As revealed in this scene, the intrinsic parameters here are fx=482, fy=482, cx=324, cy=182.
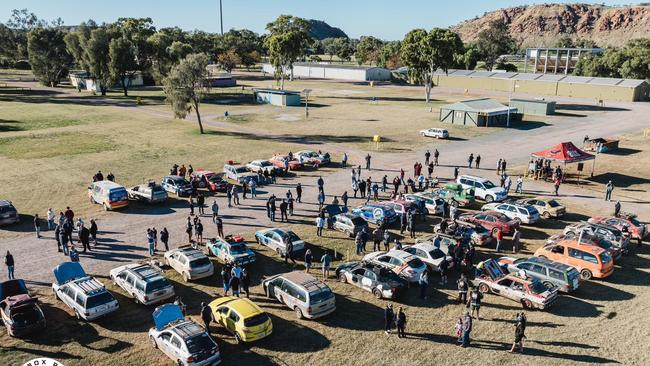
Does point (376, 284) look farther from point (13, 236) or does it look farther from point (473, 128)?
point (473, 128)

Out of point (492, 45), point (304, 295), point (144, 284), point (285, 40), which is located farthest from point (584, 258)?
point (492, 45)

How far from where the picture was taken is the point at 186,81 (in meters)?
54.0

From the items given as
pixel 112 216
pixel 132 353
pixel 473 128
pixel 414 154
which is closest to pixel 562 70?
pixel 473 128

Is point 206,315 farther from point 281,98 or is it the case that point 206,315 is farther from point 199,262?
point 281,98

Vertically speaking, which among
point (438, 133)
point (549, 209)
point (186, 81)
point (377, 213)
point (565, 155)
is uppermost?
point (186, 81)

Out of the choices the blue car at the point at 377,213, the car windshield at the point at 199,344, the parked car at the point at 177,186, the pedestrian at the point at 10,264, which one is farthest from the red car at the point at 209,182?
the car windshield at the point at 199,344

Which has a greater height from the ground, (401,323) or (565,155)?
(565,155)

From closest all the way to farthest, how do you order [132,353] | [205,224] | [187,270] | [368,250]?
[132,353]
[187,270]
[368,250]
[205,224]

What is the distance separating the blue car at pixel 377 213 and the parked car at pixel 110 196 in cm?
1532

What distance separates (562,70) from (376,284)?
419 feet

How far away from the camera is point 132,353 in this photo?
16.6m

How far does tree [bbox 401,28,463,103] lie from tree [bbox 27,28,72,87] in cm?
7510

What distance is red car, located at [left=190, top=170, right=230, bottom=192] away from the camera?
117 feet

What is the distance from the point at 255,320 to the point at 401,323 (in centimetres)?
526
